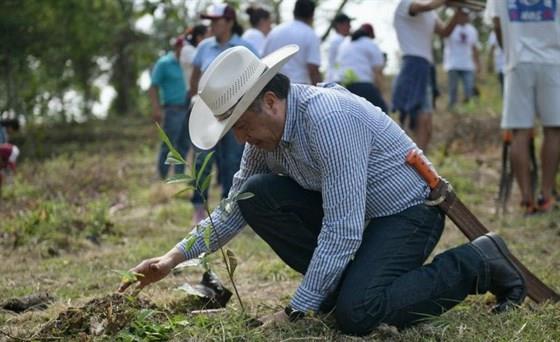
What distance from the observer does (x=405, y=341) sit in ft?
10.6

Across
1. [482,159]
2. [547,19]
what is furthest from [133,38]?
[547,19]

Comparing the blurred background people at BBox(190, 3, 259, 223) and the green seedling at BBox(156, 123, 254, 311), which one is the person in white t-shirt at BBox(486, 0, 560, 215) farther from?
the green seedling at BBox(156, 123, 254, 311)

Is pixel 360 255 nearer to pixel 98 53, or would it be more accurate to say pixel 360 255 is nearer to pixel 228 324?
pixel 228 324

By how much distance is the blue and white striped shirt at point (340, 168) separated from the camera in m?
3.17

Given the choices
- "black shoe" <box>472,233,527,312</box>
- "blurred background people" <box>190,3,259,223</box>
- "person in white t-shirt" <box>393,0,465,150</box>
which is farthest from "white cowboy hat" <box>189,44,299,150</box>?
"person in white t-shirt" <box>393,0,465,150</box>

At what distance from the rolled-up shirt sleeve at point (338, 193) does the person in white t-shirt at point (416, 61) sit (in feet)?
14.4

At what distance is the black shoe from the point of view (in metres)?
3.52

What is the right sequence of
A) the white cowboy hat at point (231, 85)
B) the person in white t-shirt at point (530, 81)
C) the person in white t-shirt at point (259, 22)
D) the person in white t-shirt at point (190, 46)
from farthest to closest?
1. the person in white t-shirt at point (190, 46)
2. the person in white t-shirt at point (259, 22)
3. the person in white t-shirt at point (530, 81)
4. the white cowboy hat at point (231, 85)

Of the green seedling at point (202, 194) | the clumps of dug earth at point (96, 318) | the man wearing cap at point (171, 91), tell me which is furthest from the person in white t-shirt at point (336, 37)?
the clumps of dug earth at point (96, 318)

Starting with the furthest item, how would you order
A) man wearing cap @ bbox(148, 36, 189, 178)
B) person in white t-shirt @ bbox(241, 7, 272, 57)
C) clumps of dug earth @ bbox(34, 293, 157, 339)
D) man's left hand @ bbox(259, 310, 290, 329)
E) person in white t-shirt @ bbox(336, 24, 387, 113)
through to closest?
man wearing cap @ bbox(148, 36, 189, 178), person in white t-shirt @ bbox(241, 7, 272, 57), person in white t-shirt @ bbox(336, 24, 387, 113), man's left hand @ bbox(259, 310, 290, 329), clumps of dug earth @ bbox(34, 293, 157, 339)

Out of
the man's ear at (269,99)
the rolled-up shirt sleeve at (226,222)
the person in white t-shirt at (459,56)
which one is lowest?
the person in white t-shirt at (459,56)

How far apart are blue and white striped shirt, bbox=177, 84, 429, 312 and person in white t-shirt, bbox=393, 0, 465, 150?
13.6 ft

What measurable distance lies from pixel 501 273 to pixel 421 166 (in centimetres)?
55

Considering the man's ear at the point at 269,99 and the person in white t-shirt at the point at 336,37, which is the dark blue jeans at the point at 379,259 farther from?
the person in white t-shirt at the point at 336,37
